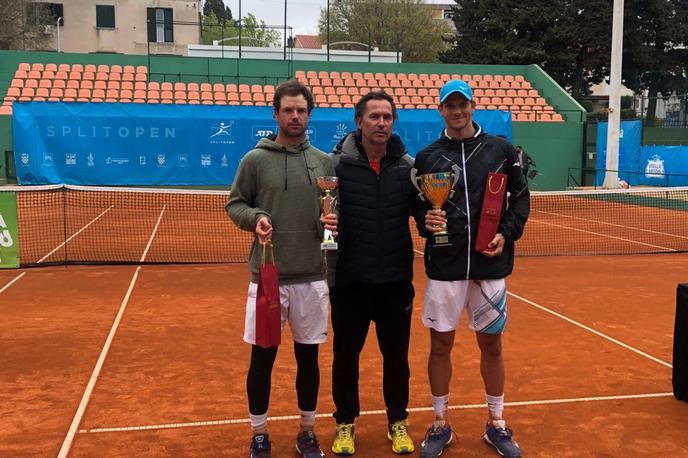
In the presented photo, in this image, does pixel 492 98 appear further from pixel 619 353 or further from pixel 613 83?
pixel 619 353

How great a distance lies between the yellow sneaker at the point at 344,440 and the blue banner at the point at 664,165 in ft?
62.9

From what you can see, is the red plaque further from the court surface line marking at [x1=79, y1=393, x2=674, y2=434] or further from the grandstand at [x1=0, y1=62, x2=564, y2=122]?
the grandstand at [x1=0, y1=62, x2=564, y2=122]

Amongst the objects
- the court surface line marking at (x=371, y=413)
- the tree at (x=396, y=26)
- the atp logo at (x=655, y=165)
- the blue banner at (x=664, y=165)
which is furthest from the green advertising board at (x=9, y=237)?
the tree at (x=396, y=26)

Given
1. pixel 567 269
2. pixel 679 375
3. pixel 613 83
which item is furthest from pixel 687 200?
pixel 679 375

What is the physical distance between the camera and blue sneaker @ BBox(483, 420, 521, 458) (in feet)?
10.8

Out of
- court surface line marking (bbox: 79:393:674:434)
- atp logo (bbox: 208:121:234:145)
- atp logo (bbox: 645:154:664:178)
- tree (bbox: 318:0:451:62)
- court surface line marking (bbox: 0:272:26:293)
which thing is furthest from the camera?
tree (bbox: 318:0:451:62)

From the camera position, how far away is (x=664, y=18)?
3650 centimetres

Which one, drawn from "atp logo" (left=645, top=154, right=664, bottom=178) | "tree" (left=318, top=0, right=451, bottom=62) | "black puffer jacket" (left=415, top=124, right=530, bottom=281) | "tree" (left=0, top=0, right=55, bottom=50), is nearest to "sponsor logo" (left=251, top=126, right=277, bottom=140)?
"atp logo" (left=645, top=154, right=664, bottom=178)

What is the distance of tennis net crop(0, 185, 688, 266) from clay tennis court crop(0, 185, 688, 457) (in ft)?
7.32

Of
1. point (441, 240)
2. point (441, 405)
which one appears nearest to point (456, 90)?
point (441, 240)

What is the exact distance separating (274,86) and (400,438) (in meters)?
20.8

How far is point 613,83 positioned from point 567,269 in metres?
12.2

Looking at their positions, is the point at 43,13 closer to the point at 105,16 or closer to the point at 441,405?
the point at 105,16

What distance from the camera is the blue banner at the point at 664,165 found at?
20.8 m
